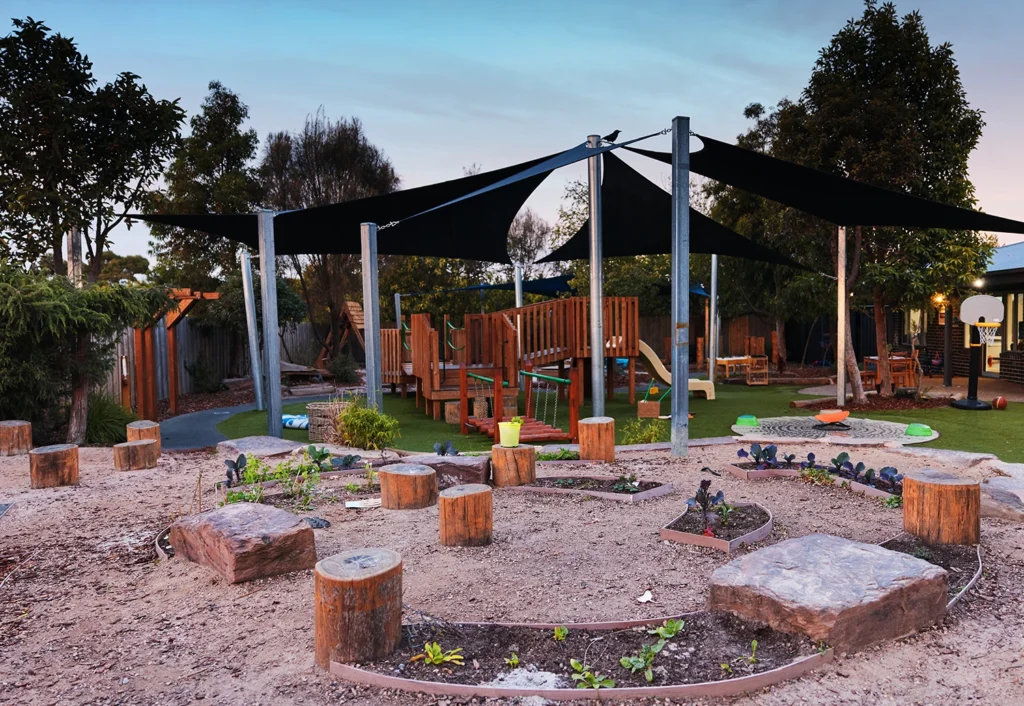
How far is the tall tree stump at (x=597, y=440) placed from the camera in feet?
19.5

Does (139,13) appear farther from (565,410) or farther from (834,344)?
(834,344)

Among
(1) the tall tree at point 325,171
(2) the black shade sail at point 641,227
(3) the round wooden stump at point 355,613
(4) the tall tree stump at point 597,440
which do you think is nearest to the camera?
(3) the round wooden stump at point 355,613

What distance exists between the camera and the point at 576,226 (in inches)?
819

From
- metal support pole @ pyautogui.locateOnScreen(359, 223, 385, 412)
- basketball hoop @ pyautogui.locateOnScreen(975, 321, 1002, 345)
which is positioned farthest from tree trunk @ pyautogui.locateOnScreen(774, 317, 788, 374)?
metal support pole @ pyautogui.locateOnScreen(359, 223, 385, 412)

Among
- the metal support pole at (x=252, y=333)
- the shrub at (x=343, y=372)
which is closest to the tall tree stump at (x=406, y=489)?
the metal support pole at (x=252, y=333)

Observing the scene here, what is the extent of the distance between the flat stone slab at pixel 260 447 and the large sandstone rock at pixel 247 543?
287cm

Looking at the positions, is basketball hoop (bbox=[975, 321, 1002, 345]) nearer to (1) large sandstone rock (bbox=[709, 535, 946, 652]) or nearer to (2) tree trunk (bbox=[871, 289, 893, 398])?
(2) tree trunk (bbox=[871, 289, 893, 398])

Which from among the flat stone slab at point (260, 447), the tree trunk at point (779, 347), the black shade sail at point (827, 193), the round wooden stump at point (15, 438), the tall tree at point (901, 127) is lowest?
the flat stone slab at point (260, 447)

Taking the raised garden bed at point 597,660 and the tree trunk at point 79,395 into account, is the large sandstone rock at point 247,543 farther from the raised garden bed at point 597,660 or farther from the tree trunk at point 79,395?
the tree trunk at point 79,395

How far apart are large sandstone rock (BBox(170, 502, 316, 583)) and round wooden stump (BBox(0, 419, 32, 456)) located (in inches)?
172

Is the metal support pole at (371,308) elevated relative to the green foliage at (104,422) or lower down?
elevated

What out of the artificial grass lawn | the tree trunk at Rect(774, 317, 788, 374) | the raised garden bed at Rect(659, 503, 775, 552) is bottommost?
the artificial grass lawn

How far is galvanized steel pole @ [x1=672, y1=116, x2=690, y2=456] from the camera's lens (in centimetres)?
604

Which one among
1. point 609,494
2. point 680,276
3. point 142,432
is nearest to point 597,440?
point 609,494
